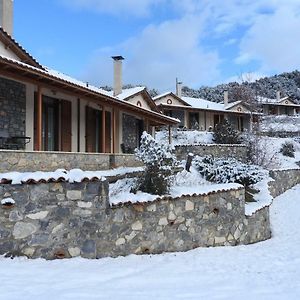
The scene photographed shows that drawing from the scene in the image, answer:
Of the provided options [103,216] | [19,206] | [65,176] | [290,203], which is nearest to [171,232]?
[103,216]

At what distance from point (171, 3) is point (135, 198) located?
9.00 m

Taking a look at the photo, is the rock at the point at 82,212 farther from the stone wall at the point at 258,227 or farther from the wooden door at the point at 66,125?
the wooden door at the point at 66,125

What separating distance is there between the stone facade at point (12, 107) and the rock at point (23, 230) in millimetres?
5969

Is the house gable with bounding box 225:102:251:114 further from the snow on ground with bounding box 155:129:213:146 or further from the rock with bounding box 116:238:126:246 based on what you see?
the rock with bounding box 116:238:126:246

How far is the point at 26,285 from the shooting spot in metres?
4.98

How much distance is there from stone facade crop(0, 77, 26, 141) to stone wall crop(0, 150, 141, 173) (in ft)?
5.77

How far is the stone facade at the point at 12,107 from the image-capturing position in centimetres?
1154

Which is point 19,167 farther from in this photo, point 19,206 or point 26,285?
point 26,285

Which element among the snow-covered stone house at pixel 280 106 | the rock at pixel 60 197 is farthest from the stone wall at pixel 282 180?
the snow-covered stone house at pixel 280 106

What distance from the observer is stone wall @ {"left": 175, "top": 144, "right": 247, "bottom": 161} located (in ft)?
76.2

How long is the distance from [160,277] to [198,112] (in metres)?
33.8

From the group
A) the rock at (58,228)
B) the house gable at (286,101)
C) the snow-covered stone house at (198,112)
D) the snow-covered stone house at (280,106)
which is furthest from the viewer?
the house gable at (286,101)

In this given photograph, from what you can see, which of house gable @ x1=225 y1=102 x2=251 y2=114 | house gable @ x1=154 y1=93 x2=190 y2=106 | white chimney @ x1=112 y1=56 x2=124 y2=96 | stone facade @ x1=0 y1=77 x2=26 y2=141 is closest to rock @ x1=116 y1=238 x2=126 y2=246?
stone facade @ x1=0 y1=77 x2=26 y2=141

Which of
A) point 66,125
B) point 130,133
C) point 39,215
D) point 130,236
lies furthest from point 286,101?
point 39,215
